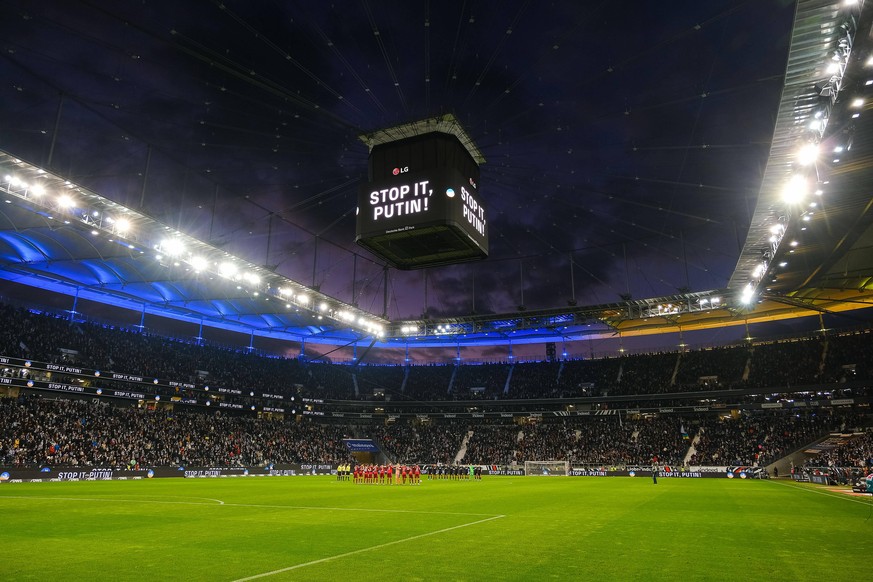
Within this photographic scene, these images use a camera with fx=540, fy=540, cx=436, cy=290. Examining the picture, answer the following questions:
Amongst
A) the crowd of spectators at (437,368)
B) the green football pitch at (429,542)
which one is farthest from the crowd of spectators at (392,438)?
the green football pitch at (429,542)

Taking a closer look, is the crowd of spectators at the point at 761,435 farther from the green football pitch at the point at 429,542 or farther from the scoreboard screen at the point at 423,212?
the scoreboard screen at the point at 423,212

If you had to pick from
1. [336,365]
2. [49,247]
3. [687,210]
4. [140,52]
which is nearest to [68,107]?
[140,52]

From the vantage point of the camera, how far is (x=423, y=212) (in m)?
16.6

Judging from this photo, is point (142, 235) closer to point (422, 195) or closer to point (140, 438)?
point (422, 195)

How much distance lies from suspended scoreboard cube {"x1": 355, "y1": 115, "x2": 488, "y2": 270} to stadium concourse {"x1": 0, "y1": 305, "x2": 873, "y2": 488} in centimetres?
2710

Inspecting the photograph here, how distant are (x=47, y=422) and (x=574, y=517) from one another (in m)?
37.4

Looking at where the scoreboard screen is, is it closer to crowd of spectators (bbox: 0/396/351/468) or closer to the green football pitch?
the green football pitch

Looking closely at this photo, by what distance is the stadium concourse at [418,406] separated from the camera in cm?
3834

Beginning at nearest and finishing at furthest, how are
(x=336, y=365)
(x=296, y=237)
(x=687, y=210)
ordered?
(x=687, y=210) → (x=296, y=237) → (x=336, y=365)

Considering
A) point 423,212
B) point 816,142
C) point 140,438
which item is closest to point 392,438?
point 140,438

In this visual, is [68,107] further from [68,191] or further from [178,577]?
[178,577]

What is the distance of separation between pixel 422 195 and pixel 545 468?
39945 mm

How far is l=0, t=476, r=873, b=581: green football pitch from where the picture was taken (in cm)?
671

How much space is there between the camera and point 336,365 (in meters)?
68.0
